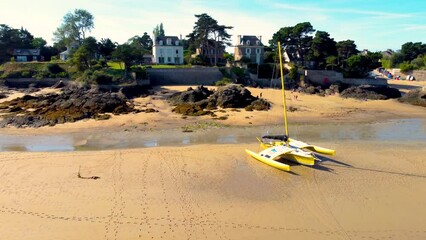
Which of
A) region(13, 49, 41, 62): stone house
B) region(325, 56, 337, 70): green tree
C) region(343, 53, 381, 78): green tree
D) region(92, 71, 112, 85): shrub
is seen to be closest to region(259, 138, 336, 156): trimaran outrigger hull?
region(92, 71, 112, 85): shrub

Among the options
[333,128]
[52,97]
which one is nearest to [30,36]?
[52,97]

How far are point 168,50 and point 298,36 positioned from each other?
70.3 ft

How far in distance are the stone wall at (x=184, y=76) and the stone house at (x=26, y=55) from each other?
24.2 metres

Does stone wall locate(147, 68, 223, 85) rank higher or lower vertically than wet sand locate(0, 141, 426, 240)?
higher

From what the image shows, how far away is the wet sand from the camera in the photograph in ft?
38.9

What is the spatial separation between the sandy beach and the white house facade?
1528 inches

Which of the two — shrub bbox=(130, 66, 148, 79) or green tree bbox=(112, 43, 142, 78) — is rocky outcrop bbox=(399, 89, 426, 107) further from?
green tree bbox=(112, 43, 142, 78)

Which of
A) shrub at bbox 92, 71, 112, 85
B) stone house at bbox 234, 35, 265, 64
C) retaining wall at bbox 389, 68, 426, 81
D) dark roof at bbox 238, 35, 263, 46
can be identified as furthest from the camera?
retaining wall at bbox 389, 68, 426, 81

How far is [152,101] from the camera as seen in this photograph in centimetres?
3662

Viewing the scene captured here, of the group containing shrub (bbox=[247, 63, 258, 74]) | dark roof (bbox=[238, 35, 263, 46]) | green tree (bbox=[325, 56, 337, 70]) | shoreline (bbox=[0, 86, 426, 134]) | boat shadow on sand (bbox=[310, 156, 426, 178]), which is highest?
dark roof (bbox=[238, 35, 263, 46])

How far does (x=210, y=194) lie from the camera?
1462cm

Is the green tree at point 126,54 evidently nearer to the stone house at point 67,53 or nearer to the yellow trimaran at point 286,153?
the stone house at point 67,53

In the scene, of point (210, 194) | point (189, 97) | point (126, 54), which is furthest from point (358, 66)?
point (210, 194)

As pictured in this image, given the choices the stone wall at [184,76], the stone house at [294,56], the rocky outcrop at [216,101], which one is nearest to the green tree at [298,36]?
the stone house at [294,56]
